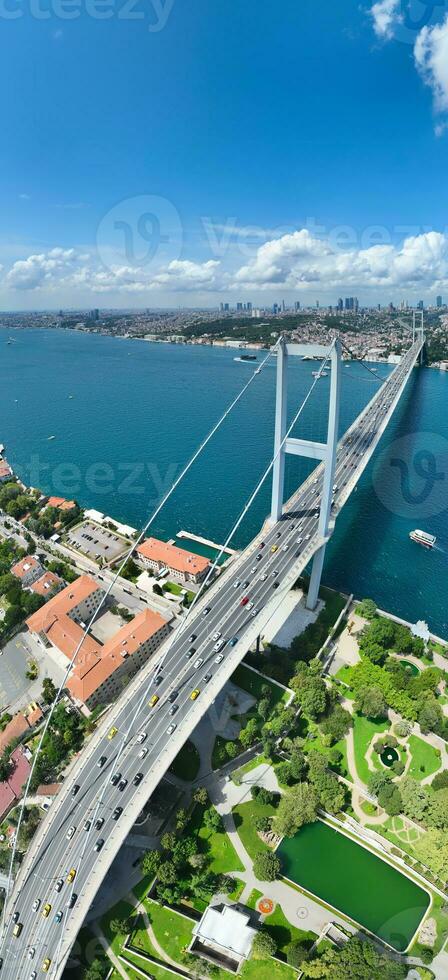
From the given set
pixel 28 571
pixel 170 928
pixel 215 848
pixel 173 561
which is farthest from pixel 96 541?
pixel 170 928

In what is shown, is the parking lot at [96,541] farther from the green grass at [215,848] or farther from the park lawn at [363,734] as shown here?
the park lawn at [363,734]

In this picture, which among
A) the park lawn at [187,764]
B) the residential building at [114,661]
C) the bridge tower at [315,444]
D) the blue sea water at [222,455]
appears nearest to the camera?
the park lawn at [187,764]

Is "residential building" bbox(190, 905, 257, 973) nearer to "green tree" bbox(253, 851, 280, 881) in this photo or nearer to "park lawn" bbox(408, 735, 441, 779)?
"green tree" bbox(253, 851, 280, 881)

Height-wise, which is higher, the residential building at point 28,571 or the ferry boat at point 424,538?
the ferry boat at point 424,538

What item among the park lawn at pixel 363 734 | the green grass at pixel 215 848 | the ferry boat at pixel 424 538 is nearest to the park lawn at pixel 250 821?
the green grass at pixel 215 848

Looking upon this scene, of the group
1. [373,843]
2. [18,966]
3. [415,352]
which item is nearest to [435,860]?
[373,843]

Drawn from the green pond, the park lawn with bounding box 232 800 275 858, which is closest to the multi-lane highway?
the park lawn with bounding box 232 800 275 858

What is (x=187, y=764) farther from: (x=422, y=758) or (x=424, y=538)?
(x=424, y=538)
